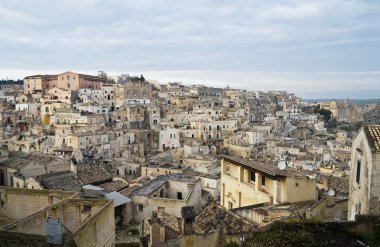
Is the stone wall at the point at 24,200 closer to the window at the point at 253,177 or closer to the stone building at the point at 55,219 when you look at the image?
the stone building at the point at 55,219

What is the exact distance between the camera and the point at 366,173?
13.0 metres

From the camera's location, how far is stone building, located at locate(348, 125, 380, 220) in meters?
12.2

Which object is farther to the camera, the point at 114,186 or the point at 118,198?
the point at 114,186

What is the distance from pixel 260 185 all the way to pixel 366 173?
18.4 feet

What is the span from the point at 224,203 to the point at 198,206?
19.1ft

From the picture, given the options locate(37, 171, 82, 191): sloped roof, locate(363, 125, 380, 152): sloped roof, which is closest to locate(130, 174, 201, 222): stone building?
locate(37, 171, 82, 191): sloped roof

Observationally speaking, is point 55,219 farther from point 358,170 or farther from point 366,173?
point 358,170

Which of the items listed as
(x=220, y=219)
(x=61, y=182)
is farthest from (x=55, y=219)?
(x=61, y=182)

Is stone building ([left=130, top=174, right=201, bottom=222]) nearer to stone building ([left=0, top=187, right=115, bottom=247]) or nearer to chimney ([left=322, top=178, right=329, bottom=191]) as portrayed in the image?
chimney ([left=322, top=178, right=329, bottom=191])

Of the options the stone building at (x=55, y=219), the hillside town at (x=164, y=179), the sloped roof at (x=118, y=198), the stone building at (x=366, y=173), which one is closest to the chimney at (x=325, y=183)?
the hillside town at (x=164, y=179)

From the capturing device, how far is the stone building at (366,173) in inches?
481

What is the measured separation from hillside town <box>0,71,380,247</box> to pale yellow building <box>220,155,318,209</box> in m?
0.06

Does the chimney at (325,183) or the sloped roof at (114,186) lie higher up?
the chimney at (325,183)

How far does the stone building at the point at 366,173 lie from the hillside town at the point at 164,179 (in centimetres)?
4
